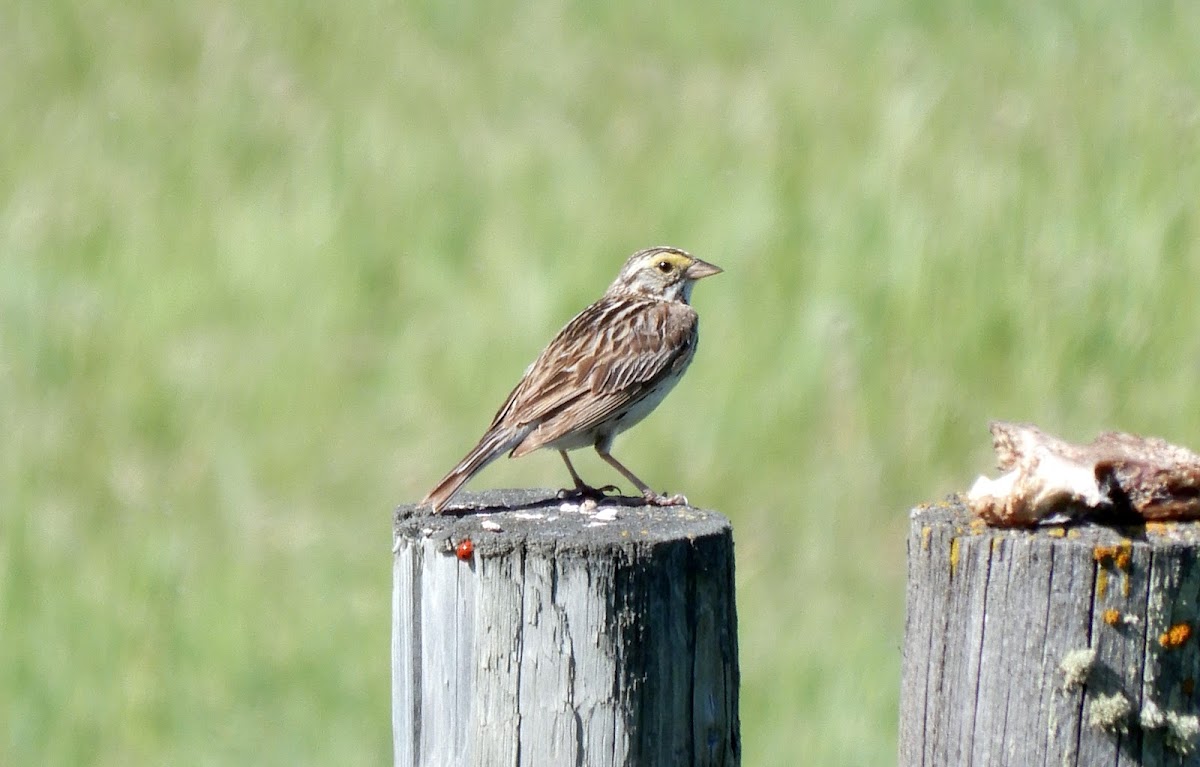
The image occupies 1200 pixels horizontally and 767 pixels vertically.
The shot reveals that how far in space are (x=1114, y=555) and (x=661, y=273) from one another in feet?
12.3

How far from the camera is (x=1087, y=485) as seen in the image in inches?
137

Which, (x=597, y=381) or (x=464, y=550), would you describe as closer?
(x=464, y=550)

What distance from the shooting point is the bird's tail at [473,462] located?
4355 mm

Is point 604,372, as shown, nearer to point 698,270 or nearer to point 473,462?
point 473,462

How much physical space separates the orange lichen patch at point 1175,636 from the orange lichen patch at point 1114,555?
15cm

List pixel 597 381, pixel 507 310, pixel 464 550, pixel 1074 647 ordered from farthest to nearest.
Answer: pixel 507 310 → pixel 597 381 → pixel 464 550 → pixel 1074 647

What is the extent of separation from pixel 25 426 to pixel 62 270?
182 cm

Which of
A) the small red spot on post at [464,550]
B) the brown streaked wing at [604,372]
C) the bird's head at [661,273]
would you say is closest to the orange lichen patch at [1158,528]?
the small red spot on post at [464,550]

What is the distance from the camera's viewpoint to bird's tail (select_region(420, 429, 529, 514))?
4355 millimetres

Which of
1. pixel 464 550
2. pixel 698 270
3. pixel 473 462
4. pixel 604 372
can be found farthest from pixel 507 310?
pixel 464 550

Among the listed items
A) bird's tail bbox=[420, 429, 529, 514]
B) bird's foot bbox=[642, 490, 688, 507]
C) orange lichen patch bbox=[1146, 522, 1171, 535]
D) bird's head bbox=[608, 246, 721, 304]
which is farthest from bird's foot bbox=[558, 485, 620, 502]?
bird's head bbox=[608, 246, 721, 304]

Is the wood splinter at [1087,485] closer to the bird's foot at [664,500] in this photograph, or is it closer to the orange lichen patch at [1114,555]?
the orange lichen patch at [1114,555]

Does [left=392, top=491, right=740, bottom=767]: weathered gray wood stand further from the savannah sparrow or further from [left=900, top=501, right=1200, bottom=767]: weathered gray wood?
the savannah sparrow

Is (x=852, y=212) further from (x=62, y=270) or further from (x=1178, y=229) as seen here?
(x=62, y=270)
